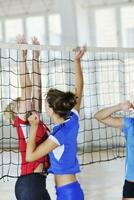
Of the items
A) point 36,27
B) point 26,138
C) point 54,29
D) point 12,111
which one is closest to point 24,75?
point 12,111

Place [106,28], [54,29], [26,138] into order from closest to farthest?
[26,138]
[106,28]
[54,29]

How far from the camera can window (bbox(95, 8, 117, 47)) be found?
9880 mm

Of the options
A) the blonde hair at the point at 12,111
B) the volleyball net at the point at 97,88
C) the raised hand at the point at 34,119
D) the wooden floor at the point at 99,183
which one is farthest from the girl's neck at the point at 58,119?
the volleyball net at the point at 97,88

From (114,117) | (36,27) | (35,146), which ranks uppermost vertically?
(36,27)

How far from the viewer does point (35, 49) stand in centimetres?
338

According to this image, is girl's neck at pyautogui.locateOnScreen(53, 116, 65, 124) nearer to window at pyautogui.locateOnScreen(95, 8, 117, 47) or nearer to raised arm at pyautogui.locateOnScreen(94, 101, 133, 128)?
raised arm at pyautogui.locateOnScreen(94, 101, 133, 128)

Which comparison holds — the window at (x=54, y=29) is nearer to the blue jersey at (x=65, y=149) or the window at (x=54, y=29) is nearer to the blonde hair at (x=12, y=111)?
the blonde hair at (x=12, y=111)

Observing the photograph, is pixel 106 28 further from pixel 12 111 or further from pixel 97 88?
pixel 12 111

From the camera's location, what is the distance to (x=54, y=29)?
10383mm

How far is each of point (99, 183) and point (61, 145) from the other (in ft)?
12.4

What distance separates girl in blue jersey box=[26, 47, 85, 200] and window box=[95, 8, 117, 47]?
7.45m

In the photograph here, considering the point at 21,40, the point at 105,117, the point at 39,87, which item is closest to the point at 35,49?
the point at 21,40

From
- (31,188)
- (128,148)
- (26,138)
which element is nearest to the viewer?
(31,188)

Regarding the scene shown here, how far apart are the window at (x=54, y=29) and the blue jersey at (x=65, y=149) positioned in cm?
774
